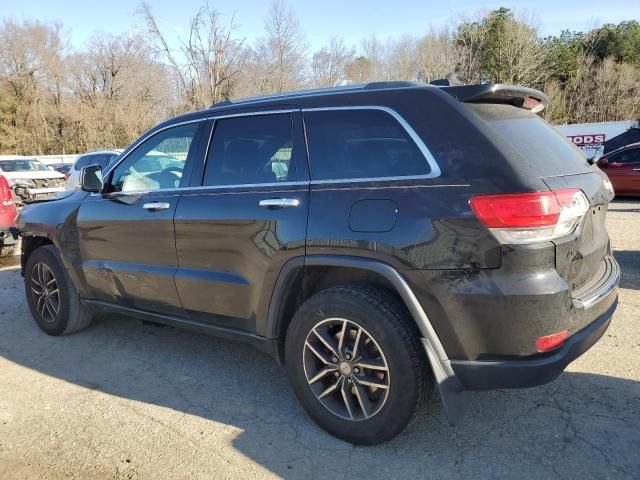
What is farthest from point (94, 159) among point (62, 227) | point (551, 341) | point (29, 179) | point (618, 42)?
point (618, 42)

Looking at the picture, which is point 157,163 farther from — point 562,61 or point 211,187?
point 562,61

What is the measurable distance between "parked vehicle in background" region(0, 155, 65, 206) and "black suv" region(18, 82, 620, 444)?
13.7m

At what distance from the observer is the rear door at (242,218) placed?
10.1 feet

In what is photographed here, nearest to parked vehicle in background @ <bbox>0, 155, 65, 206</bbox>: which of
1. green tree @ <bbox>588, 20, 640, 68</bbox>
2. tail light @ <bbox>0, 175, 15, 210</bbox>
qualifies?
tail light @ <bbox>0, 175, 15, 210</bbox>

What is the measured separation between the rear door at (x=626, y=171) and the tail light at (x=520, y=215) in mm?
12570

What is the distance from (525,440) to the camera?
294 cm

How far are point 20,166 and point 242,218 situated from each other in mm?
17233

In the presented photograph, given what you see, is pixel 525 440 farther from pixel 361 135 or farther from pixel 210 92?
pixel 210 92

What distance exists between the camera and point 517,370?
2.52m

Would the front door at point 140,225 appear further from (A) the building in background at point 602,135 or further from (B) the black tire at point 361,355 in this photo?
(A) the building in background at point 602,135

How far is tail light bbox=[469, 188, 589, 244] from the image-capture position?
242 centimetres

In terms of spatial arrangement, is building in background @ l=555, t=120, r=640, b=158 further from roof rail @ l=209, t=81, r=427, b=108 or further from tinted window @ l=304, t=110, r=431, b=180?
tinted window @ l=304, t=110, r=431, b=180

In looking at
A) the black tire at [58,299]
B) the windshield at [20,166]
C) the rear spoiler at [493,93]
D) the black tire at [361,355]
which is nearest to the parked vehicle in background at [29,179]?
the windshield at [20,166]

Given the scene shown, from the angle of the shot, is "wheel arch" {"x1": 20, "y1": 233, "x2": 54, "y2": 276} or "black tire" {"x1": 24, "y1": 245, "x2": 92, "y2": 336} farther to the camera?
"wheel arch" {"x1": 20, "y1": 233, "x2": 54, "y2": 276}
